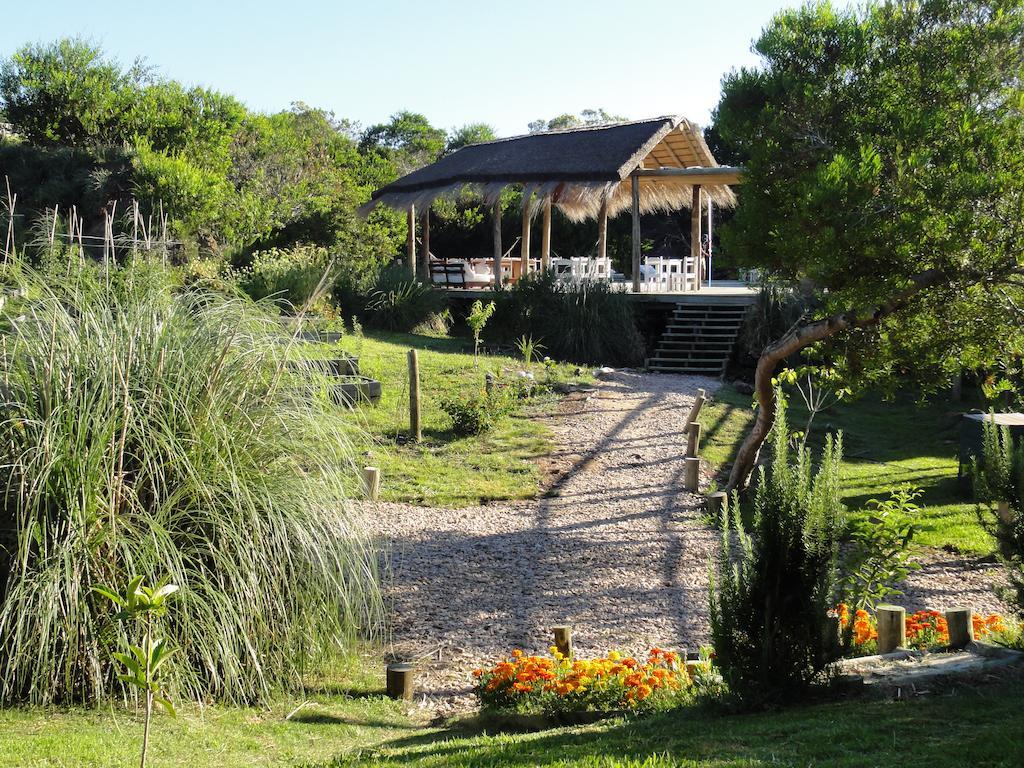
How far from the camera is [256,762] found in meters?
3.83

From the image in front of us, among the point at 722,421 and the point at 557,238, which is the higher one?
the point at 557,238

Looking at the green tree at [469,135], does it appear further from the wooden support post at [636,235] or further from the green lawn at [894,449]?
the green lawn at [894,449]

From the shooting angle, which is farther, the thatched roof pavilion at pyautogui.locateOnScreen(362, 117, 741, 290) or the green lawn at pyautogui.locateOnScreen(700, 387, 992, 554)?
the thatched roof pavilion at pyautogui.locateOnScreen(362, 117, 741, 290)

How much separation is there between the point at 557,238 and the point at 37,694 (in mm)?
Result: 28725

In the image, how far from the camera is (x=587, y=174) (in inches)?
715

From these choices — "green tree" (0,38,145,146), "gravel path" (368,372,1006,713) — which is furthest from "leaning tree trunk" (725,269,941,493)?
"green tree" (0,38,145,146)

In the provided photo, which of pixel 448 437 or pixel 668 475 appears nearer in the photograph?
pixel 668 475

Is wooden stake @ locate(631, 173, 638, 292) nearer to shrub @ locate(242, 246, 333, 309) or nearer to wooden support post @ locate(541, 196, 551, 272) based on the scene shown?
wooden support post @ locate(541, 196, 551, 272)

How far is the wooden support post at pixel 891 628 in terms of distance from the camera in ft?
16.1

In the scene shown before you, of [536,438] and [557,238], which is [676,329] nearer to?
[536,438]

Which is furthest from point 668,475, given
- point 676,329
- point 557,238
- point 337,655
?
point 557,238

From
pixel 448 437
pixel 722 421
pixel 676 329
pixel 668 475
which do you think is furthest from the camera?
pixel 676 329

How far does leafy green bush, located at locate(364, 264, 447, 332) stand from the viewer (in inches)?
696

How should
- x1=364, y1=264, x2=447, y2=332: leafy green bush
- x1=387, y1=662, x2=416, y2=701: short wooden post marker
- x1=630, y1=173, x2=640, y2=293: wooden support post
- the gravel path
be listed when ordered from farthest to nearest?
x1=630, y1=173, x2=640, y2=293: wooden support post
x1=364, y1=264, x2=447, y2=332: leafy green bush
the gravel path
x1=387, y1=662, x2=416, y2=701: short wooden post marker
